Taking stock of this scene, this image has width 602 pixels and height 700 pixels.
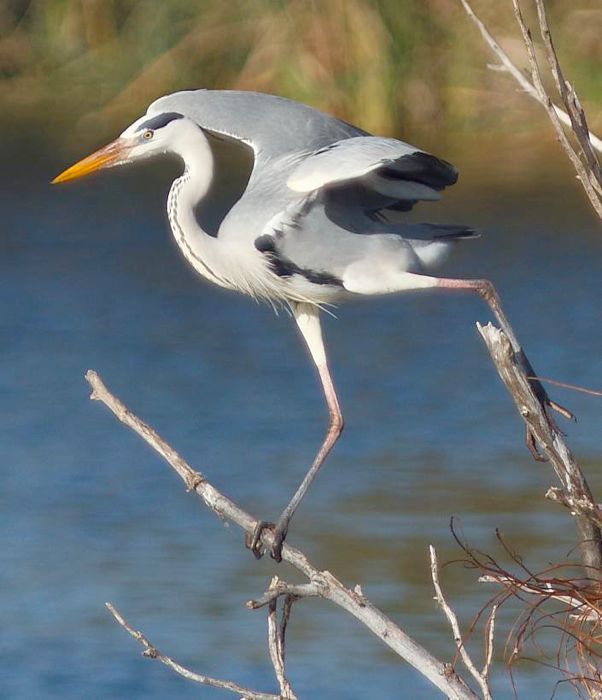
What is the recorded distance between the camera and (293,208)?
418 centimetres

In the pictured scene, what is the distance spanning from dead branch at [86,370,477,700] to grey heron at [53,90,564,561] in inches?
16.8

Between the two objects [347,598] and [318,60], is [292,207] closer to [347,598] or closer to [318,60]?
[347,598]

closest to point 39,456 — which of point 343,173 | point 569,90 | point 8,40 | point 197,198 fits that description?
point 197,198

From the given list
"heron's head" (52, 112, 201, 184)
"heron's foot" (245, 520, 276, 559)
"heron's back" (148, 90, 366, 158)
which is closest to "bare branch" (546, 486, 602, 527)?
"heron's foot" (245, 520, 276, 559)

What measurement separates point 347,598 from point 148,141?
1479 millimetres

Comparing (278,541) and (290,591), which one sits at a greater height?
(290,591)

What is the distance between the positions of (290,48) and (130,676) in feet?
23.6

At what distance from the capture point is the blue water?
7133 mm

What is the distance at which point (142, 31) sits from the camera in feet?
48.5

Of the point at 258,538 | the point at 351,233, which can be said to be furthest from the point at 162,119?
the point at 258,538

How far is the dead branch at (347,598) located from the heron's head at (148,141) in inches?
30.5

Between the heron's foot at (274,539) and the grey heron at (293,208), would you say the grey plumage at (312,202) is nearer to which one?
the grey heron at (293,208)

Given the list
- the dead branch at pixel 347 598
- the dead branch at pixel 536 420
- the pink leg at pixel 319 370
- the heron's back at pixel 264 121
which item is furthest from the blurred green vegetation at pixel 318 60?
the dead branch at pixel 536 420

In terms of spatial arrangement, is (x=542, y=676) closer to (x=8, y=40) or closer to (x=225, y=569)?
(x=225, y=569)
